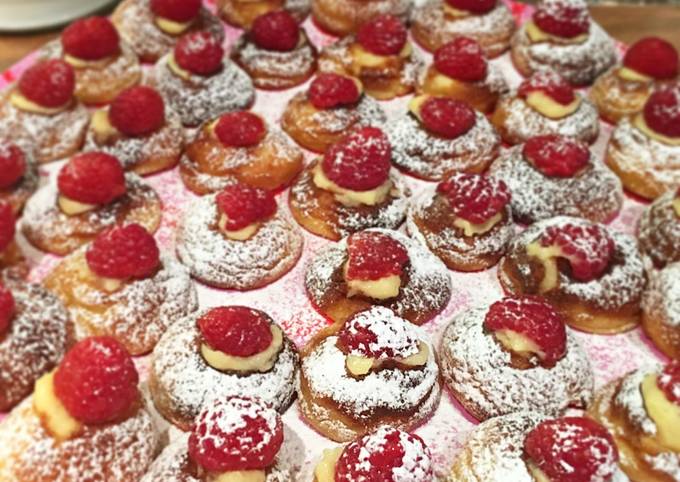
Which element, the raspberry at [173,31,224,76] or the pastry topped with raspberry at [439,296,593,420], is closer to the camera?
the pastry topped with raspberry at [439,296,593,420]

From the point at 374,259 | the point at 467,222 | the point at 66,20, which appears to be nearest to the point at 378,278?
the point at 374,259

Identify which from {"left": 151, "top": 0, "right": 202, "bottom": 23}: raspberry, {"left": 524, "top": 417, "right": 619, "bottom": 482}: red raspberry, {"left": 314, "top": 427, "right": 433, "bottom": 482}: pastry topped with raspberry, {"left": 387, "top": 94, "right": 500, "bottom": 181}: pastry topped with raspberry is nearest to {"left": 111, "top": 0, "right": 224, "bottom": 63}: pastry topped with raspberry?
{"left": 151, "top": 0, "right": 202, "bottom": 23}: raspberry

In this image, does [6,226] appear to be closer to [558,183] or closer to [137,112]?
[137,112]

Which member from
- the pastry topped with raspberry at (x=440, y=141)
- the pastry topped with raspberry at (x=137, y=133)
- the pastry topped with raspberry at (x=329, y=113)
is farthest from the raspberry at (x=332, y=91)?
the pastry topped with raspberry at (x=137, y=133)

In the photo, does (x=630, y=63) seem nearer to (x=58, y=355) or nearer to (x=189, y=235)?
(x=189, y=235)

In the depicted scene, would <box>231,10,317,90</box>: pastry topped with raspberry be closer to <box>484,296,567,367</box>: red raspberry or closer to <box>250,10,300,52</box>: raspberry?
<box>250,10,300,52</box>: raspberry
